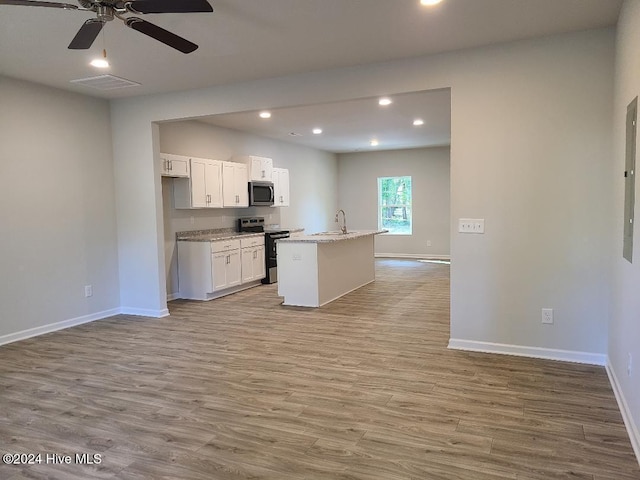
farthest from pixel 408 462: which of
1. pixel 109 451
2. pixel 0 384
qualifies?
pixel 0 384

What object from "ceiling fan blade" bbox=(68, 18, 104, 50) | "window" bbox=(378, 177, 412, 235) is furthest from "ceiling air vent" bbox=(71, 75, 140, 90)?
"window" bbox=(378, 177, 412, 235)

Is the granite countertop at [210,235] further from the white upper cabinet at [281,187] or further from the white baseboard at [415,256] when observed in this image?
the white baseboard at [415,256]

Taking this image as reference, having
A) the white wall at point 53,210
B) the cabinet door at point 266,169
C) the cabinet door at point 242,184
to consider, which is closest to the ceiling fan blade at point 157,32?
the white wall at point 53,210

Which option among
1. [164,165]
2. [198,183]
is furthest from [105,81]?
[198,183]

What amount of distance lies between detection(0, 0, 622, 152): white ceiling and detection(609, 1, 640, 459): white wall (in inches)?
17.0

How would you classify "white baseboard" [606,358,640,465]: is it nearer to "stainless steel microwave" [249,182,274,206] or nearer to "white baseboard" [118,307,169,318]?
"white baseboard" [118,307,169,318]

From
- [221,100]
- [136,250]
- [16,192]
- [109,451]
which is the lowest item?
[109,451]

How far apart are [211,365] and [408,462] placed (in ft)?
6.65

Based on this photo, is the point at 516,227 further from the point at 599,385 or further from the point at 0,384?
the point at 0,384

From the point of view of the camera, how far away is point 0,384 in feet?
11.3

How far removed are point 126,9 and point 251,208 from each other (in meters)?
5.81

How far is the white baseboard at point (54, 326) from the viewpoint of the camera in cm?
458

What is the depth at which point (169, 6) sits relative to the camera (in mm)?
2445

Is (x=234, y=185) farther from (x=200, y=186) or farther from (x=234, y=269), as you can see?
(x=234, y=269)
